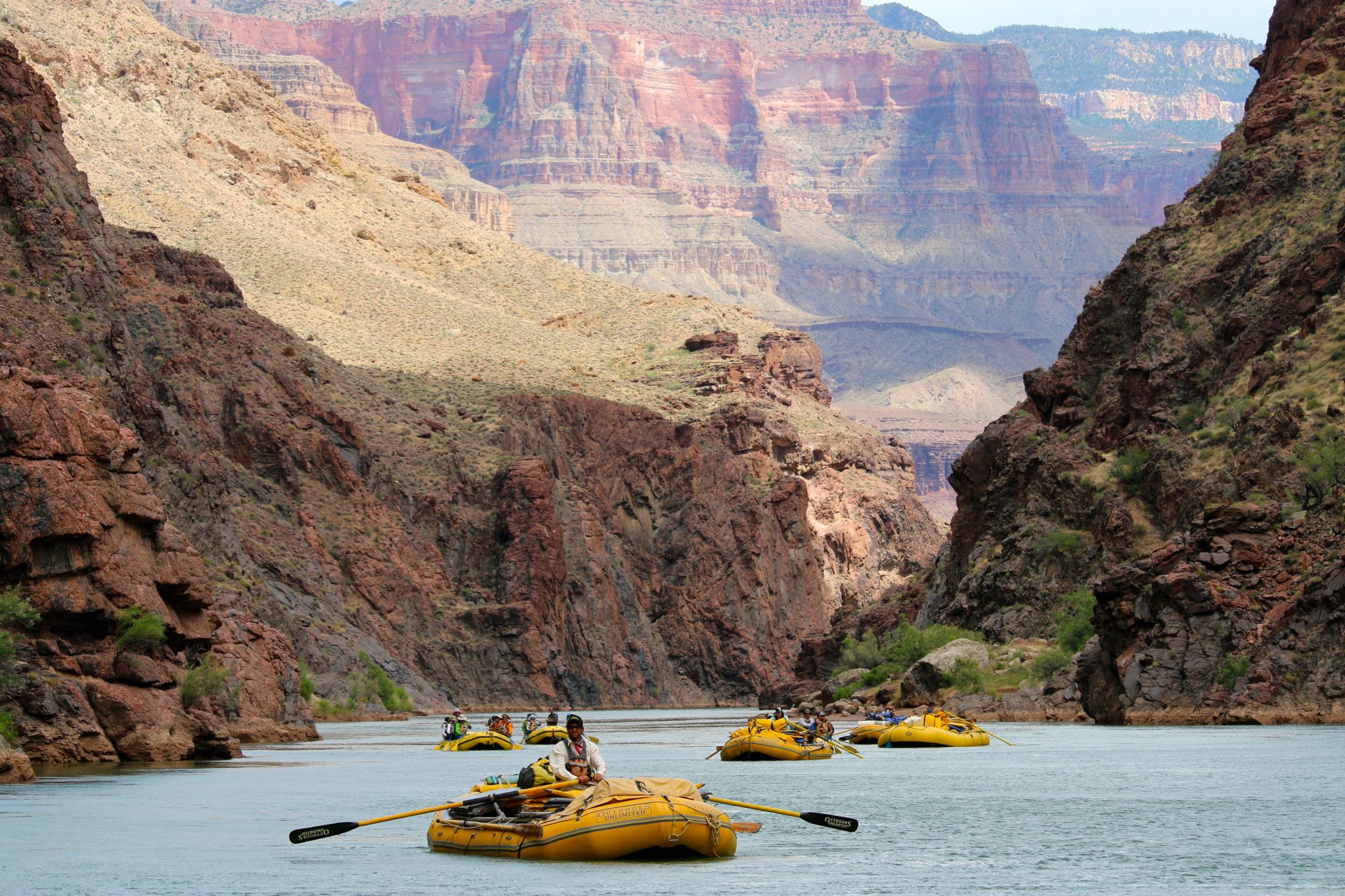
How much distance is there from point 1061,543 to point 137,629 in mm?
55925

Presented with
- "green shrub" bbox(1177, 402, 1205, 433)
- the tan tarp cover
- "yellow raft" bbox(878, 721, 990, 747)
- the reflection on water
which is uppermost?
"green shrub" bbox(1177, 402, 1205, 433)

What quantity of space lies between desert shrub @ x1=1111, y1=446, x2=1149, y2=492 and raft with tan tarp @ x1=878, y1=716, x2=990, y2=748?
71.8 ft

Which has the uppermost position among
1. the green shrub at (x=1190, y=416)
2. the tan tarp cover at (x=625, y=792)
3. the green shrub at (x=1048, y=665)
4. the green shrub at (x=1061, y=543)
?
the green shrub at (x=1190, y=416)

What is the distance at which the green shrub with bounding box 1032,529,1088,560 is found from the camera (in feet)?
355

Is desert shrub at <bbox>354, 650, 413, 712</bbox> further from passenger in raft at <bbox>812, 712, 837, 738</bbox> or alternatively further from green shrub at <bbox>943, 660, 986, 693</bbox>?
passenger in raft at <bbox>812, 712, 837, 738</bbox>

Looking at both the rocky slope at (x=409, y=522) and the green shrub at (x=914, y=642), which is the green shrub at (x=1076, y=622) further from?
the rocky slope at (x=409, y=522)

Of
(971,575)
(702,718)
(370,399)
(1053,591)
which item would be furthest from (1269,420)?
(370,399)

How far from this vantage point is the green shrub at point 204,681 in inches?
2876

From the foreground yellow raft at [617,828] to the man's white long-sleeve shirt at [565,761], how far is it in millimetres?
729

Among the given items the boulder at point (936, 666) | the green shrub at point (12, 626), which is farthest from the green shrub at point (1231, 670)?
the green shrub at point (12, 626)

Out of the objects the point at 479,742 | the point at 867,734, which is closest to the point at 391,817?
the point at 479,742

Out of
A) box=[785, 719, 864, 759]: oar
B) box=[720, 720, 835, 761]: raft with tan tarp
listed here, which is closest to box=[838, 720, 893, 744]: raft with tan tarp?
box=[785, 719, 864, 759]: oar

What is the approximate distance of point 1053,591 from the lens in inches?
4284

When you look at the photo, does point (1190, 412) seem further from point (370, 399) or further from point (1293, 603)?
point (370, 399)
